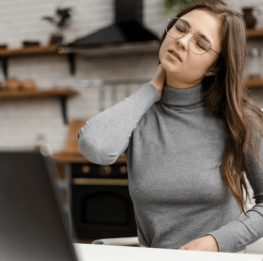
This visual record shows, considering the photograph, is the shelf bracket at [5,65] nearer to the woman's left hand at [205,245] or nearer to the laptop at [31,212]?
the woman's left hand at [205,245]

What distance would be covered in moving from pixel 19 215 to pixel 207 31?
0.80 metres

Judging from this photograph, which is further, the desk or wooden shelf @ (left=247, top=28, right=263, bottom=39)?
wooden shelf @ (left=247, top=28, right=263, bottom=39)

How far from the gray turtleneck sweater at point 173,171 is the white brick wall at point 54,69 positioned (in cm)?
234

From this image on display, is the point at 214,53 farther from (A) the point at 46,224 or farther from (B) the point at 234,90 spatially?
(A) the point at 46,224

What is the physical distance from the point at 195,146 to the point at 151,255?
1.45 ft

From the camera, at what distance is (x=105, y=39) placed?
9.87 ft

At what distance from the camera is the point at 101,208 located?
9.34 ft

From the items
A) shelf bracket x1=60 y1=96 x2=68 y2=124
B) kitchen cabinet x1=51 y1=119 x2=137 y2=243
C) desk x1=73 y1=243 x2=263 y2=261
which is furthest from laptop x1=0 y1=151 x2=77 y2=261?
shelf bracket x1=60 y1=96 x2=68 y2=124

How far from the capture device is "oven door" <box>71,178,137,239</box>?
2.76 m

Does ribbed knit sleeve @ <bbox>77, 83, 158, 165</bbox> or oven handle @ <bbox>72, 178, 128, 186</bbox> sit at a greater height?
ribbed knit sleeve @ <bbox>77, 83, 158, 165</bbox>

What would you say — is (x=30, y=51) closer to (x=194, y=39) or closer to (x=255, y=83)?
(x=255, y=83)

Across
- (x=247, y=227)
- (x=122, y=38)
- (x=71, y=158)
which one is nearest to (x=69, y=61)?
(x=122, y=38)

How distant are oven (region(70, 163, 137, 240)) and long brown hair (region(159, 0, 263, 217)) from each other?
176 cm

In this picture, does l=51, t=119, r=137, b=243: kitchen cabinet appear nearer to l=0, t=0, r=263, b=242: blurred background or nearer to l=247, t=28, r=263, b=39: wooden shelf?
l=0, t=0, r=263, b=242: blurred background
